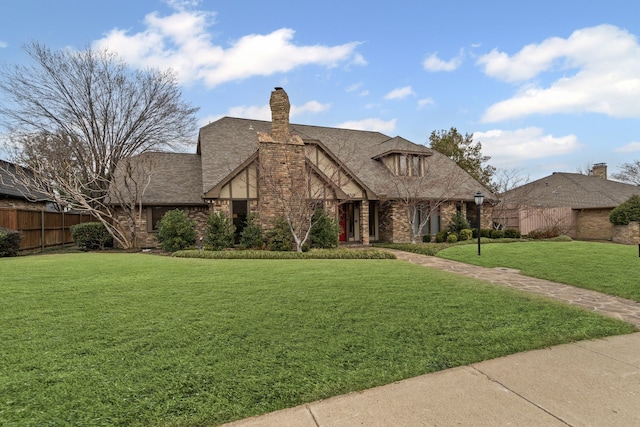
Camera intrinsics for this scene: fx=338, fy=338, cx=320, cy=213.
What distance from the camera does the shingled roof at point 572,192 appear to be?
24.0m

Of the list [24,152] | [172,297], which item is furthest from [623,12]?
[24,152]

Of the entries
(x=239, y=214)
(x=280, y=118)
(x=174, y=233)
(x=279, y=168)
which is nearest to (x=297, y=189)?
(x=279, y=168)

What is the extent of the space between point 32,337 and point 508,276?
9.44 metres

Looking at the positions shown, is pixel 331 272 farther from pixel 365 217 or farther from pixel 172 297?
pixel 365 217

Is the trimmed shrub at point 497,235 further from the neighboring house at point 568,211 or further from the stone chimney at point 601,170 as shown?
the stone chimney at point 601,170

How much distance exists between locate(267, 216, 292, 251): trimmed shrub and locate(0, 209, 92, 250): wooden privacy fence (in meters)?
10.5

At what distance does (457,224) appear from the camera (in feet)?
61.3

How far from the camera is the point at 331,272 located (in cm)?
843

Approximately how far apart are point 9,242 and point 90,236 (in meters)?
3.18

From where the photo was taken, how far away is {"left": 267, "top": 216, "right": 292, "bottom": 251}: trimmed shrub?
13.8 m

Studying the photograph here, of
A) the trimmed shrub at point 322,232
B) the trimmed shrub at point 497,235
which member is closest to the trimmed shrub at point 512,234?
the trimmed shrub at point 497,235

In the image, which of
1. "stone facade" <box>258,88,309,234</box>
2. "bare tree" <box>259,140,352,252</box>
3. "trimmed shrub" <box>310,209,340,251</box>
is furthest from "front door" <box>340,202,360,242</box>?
Result: "stone facade" <box>258,88,309,234</box>

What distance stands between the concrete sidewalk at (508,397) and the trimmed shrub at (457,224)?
50.3ft

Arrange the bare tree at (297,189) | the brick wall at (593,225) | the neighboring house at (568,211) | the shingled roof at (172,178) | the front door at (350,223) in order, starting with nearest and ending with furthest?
the bare tree at (297,189) < the shingled roof at (172,178) < the front door at (350,223) < the brick wall at (593,225) < the neighboring house at (568,211)
